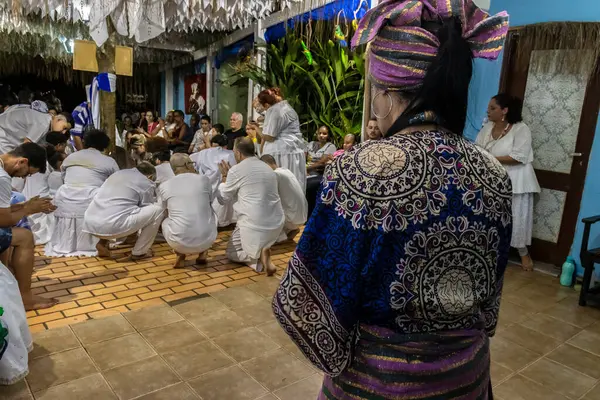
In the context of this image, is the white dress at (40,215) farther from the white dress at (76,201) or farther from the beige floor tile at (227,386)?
the beige floor tile at (227,386)

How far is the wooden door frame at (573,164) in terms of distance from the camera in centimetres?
415

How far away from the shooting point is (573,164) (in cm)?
432

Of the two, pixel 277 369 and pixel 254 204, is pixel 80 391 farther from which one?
pixel 254 204

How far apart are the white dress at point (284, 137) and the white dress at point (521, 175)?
2187 mm

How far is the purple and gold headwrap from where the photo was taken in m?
1.01

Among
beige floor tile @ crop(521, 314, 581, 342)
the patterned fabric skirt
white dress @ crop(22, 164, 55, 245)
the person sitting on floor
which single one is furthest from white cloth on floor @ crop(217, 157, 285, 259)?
the patterned fabric skirt

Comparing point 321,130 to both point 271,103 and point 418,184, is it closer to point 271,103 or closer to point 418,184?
point 271,103

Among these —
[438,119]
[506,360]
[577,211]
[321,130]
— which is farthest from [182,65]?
[438,119]

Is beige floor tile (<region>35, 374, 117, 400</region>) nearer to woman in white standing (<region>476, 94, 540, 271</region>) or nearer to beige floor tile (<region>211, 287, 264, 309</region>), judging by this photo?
beige floor tile (<region>211, 287, 264, 309</region>)

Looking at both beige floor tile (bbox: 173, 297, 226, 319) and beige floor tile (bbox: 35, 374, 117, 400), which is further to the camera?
beige floor tile (bbox: 173, 297, 226, 319)

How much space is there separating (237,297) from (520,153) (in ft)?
9.34

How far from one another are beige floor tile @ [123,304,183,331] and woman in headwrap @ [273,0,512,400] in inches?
91.5

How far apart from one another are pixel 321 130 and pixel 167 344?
14.5 ft

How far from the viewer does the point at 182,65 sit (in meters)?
12.4
